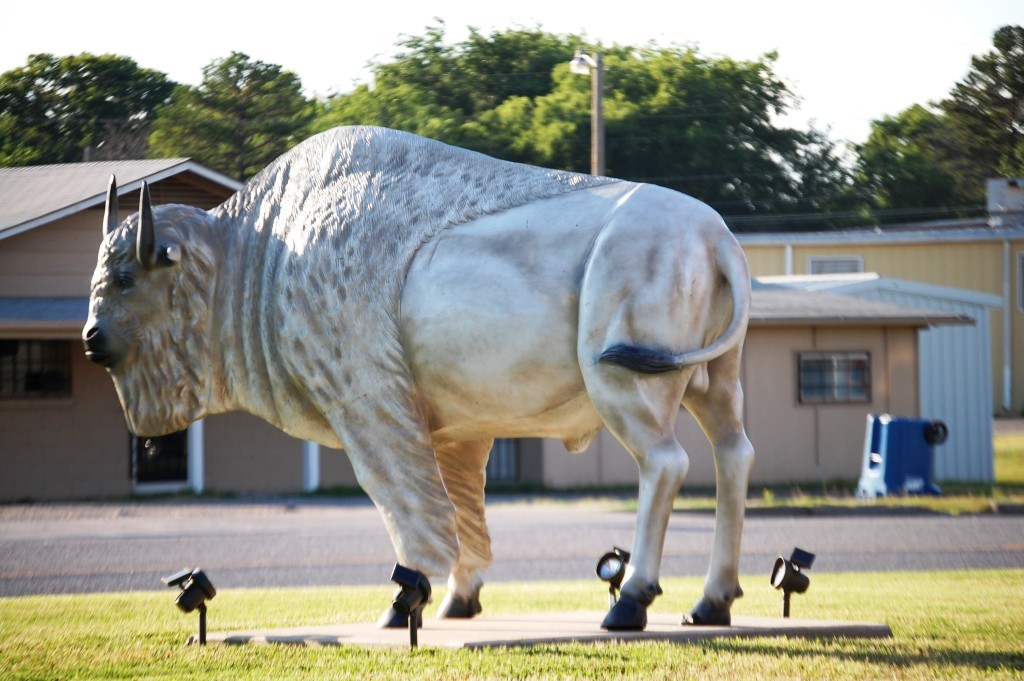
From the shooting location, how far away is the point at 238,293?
7672 millimetres

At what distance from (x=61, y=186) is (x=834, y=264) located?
20.0 m

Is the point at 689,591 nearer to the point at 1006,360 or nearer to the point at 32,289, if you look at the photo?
the point at 32,289

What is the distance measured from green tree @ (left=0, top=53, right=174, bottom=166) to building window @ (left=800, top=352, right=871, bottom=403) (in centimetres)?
1254

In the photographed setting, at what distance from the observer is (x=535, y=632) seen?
7.20 meters

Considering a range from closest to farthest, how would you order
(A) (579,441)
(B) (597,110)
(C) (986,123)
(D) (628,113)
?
1. (A) (579,441)
2. (B) (597,110)
3. (D) (628,113)
4. (C) (986,123)

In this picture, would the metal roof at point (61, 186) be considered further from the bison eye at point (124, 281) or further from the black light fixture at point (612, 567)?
the black light fixture at point (612, 567)

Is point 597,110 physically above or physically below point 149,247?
above

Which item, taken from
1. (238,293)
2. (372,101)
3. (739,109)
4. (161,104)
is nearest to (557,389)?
(238,293)

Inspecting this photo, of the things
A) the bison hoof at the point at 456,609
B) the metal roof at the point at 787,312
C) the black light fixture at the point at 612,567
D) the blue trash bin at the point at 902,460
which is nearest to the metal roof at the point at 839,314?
the metal roof at the point at 787,312

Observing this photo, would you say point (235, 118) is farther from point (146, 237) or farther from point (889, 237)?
point (146, 237)

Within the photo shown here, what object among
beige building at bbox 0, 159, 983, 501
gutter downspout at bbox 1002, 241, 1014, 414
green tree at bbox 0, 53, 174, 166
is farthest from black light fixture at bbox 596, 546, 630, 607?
gutter downspout at bbox 1002, 241, 1014, 414

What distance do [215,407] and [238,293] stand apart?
600 mm

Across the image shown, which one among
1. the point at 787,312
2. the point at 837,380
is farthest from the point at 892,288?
the point at 787,312

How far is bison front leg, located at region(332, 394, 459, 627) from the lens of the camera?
282 inches
